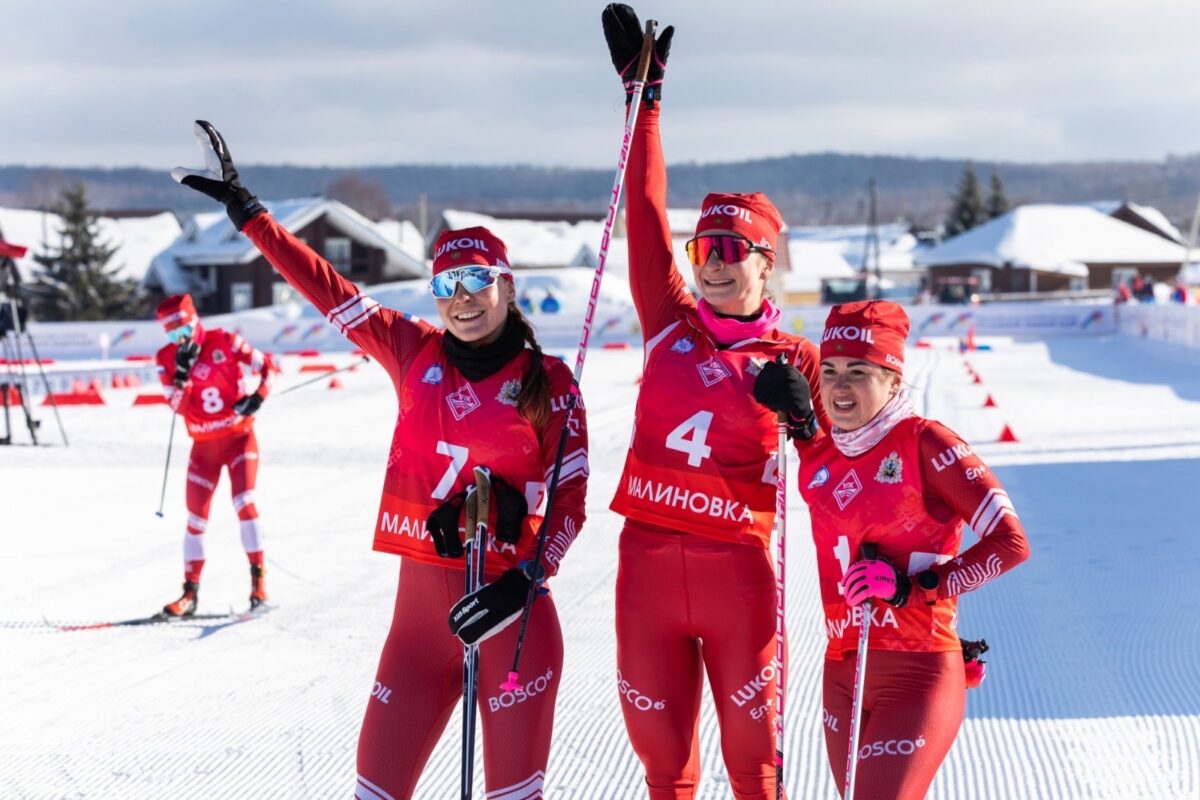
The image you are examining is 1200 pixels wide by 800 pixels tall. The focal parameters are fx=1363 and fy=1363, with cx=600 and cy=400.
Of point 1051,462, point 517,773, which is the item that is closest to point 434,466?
point 517,773

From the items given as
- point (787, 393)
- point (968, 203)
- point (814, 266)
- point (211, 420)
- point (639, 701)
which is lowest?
point (814, 266)

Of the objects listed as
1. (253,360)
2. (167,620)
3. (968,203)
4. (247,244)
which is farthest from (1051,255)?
(167,620)

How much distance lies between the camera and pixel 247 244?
52.1m

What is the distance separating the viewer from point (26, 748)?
203 inches

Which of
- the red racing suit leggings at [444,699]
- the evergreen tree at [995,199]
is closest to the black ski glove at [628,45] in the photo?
the red racing suit leggings at [444,699]

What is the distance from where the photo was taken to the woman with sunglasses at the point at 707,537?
361 centimetres

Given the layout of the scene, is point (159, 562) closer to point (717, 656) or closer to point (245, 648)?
point (245, 648)

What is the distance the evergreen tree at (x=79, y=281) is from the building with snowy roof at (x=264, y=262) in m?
1.90

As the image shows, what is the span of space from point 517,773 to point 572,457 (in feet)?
2.71

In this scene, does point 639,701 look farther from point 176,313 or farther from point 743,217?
point 176,313

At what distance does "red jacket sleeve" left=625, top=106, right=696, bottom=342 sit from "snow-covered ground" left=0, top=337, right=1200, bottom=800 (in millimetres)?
1676

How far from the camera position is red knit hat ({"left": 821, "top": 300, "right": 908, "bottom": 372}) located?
3.51 metres

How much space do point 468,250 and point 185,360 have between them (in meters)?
4.76

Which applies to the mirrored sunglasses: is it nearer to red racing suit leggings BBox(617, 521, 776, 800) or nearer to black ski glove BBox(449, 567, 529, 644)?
red racing suit leggings BBox(617, 521, 776, 800)
